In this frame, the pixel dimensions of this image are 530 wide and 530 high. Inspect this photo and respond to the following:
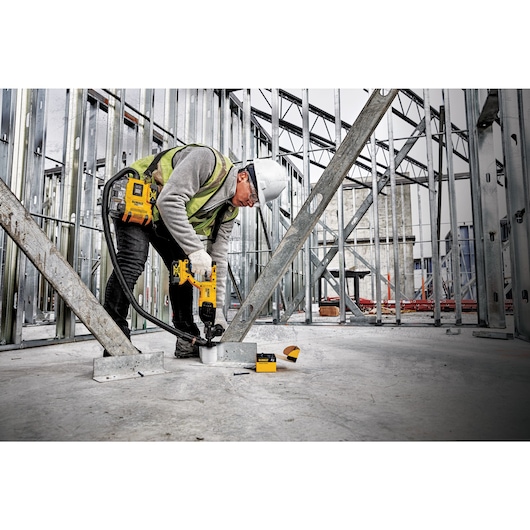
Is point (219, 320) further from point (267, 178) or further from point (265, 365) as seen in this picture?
point (267, 178)

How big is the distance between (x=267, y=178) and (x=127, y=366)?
156 centimetres

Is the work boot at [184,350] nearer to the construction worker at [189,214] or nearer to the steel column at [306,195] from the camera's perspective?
the construction worker at [189,214]

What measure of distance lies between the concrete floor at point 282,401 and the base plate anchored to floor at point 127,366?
0.07m

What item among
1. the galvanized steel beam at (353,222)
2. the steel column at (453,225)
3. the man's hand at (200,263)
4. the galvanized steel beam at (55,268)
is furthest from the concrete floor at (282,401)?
the galvanized steel beam at (353,222)

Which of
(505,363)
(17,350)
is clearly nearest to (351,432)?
(505,363)

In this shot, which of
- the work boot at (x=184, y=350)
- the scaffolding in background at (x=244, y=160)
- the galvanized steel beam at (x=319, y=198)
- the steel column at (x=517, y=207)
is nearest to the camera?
Result: the galvanized steel beam at (x=319, y=198)

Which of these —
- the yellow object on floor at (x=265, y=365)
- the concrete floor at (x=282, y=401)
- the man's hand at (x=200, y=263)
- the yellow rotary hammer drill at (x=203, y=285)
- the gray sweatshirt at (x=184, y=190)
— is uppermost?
the gray sweatshirt at (x=184, y=190)

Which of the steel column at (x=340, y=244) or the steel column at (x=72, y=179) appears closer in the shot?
the steel column at (x=72, y=179)

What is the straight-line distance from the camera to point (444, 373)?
81.6 inches

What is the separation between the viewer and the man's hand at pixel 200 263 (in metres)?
2.21

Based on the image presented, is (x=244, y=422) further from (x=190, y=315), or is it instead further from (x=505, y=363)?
(x=505, y=363)

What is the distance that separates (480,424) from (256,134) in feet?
29.0

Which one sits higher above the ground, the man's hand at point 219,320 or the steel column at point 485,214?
the steel column at point 485,214

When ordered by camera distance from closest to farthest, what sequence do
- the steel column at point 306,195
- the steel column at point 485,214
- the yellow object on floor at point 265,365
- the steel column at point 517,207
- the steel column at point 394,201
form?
the yellow object on floor at point 265,365 → the steel column at point 517,207 → the steel column at point 485,214 → the steel column at point 394,201 → the steel column at point 306,195
